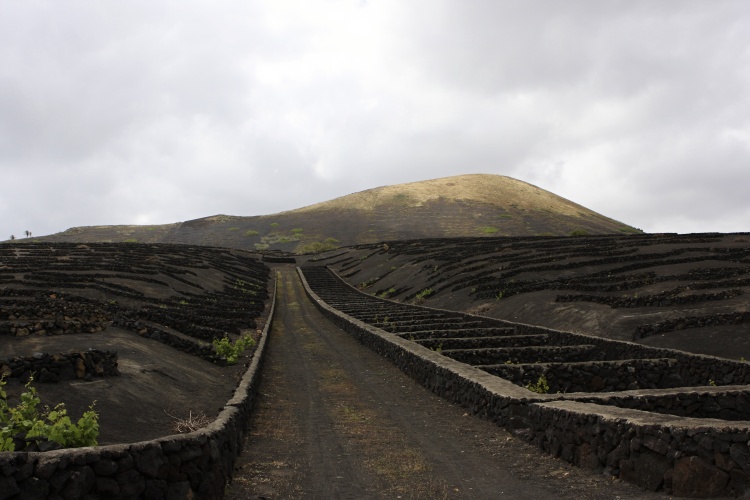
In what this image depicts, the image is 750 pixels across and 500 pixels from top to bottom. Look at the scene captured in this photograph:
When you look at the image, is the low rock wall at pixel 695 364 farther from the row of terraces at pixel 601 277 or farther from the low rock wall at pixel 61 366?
the low rock wall at pixel 61 366

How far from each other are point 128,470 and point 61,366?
16.8ft

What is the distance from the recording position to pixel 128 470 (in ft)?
20.8

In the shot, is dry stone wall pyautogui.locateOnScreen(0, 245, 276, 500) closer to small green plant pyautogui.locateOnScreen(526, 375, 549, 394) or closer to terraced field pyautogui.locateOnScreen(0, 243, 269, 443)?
terraced field pyautogui.locateOnScreen(0, 243, 269, 443)

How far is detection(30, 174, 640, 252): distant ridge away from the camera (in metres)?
105

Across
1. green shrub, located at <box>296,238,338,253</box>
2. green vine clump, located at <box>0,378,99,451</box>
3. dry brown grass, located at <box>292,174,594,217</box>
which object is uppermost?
dry brown grass, located at <box>292,174,594,217</box>

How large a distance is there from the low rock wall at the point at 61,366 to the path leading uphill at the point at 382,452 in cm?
326

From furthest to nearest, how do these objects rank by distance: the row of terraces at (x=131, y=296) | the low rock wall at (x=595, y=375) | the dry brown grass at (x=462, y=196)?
the dry brown grass at (x=462, y=196), the row of terraces at (x=131, y=296), the low rock wall at (x=595, y=375)

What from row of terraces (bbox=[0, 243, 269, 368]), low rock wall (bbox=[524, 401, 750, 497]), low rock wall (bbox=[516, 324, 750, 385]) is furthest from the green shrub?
low rock wall (bbox=[524, 401, 750, 497])

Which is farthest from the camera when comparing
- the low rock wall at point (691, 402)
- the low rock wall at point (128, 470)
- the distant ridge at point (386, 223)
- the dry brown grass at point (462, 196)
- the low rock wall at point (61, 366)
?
the dry brown grass at point (462, 196)

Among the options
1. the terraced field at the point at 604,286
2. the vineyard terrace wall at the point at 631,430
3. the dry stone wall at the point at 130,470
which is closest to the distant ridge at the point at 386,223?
the terraced field at the point at 604,286

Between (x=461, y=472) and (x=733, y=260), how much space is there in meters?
35.3

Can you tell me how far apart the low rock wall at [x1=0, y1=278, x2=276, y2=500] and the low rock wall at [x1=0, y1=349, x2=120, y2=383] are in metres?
3.78

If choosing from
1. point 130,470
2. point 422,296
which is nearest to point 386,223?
point 422,296

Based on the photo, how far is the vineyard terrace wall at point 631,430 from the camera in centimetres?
689
